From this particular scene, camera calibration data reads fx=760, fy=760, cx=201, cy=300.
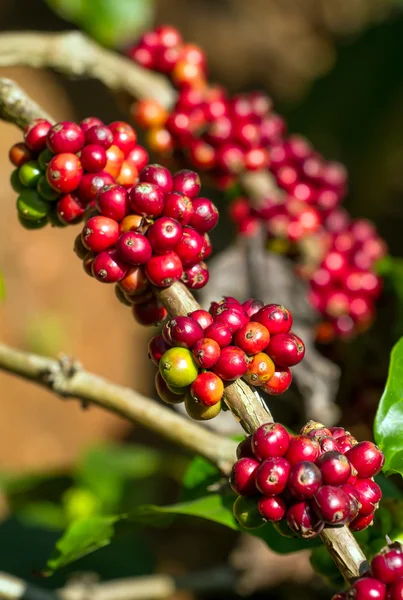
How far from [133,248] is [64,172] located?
183mm

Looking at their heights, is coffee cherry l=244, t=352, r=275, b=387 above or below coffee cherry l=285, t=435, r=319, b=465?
above

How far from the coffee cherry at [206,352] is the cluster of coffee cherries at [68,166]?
31 centimetres

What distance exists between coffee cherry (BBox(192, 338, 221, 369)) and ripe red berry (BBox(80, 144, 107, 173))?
35 centimetres

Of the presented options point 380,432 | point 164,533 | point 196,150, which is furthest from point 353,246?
point 164,533

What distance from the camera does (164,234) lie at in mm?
1090

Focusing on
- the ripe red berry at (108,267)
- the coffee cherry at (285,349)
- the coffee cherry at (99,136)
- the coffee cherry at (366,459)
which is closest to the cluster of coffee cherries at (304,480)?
the coffee cherry at (366,459)

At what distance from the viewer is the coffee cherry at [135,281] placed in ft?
3.74

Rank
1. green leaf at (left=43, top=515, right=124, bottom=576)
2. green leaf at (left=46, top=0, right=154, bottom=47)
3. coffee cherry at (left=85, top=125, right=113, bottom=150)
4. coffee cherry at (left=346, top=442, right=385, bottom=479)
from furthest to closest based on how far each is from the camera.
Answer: green leaf at (left=46, top=0, right=154, bottom=47)
green leaf at (left=43, top=515, right=124, bottom=576)
coffee cherry at (left=85, top=125, right=113, bottom=150)
coffee cherry at (left=346, top=442, right=385, bottom=479)

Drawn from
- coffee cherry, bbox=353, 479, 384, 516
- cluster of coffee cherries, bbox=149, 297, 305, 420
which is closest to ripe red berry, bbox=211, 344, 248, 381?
cluster of coffee cherries, bbox=149, 297, 305, 420

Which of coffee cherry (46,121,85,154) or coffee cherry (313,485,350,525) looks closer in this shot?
coffee cherry (313,485,350,525)

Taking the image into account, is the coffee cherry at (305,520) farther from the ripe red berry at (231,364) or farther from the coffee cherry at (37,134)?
the coffee cherry at (37,134)

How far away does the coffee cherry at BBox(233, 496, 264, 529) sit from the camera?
1.02 m

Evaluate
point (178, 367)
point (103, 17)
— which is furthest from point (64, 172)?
point (103, 17)

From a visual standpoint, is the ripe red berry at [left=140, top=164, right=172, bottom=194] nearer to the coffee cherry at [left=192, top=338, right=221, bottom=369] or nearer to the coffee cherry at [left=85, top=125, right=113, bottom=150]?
the coffee cherry at [left=85, top=125, right=113, bottom=150]
